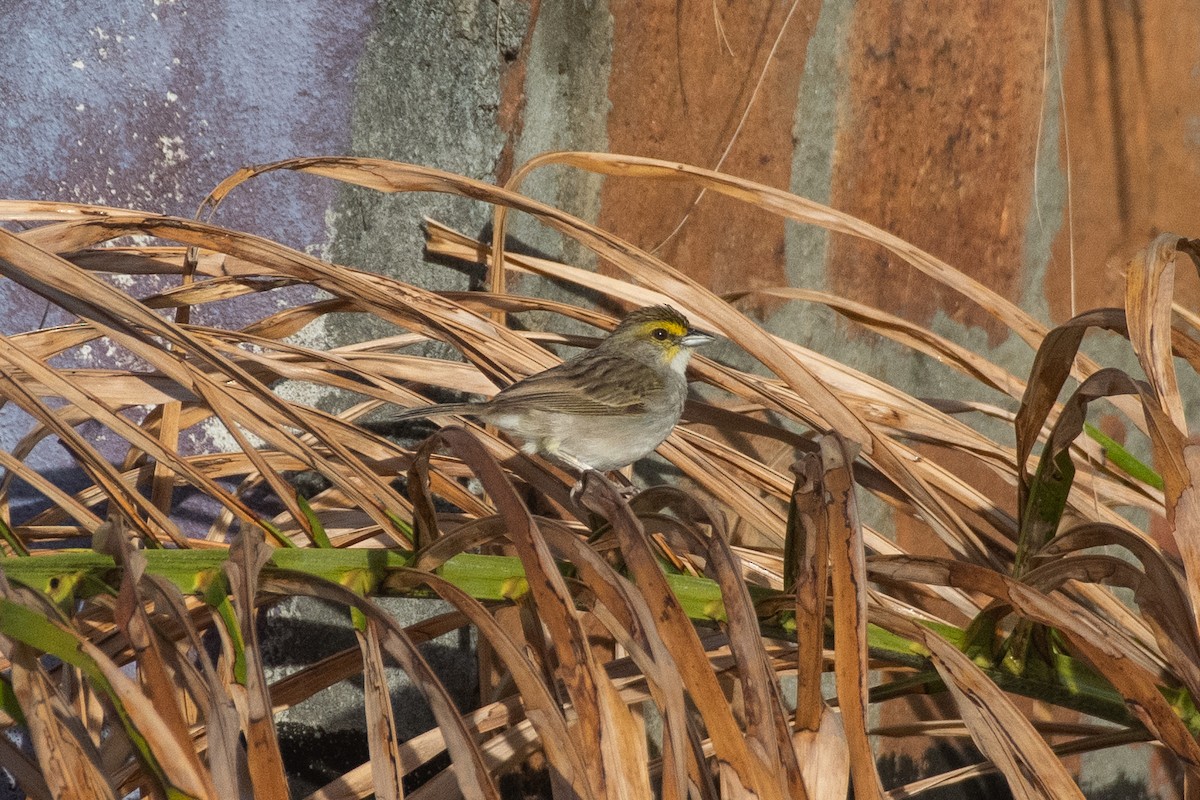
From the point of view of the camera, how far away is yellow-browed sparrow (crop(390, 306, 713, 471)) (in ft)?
8.54

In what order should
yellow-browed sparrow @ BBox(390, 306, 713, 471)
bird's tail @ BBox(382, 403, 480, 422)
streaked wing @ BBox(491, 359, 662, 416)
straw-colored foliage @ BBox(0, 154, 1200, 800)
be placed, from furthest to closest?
streaked wing @ BBox(491, 359, 662, 416) → yellow-browed sparrow @ BBox(390, 306, 713, 471) → bird's tail @ BBox(382, 403, 480, 422) → straw-colored foliage @ BBox(0, 154, 1200, 800)

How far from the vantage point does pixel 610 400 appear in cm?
315

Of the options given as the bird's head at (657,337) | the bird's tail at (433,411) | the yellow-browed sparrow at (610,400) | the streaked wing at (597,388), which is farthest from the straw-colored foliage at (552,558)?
the bird's head at (657,337)

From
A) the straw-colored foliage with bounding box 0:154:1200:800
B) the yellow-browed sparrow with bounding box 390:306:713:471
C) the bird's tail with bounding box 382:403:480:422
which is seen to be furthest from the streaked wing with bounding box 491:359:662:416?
the straw-colored foliage with bounding box 0:154:1200:800

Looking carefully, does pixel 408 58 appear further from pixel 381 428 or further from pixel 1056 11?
pixel 1056 11

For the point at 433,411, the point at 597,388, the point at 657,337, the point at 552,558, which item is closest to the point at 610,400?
the point at 597,388

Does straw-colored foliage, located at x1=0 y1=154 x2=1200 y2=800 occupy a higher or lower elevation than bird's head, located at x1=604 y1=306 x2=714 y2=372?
lower

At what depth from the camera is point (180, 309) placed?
6.57ft

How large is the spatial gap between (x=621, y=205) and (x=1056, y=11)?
1366mm

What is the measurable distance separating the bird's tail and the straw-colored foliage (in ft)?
0.24

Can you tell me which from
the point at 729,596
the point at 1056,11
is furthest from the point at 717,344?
the point at 729,596

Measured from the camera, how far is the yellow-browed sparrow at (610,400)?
2.60 m

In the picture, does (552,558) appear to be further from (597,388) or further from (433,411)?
(597,388)

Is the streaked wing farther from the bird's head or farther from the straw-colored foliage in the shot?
the straw-colored foliage
